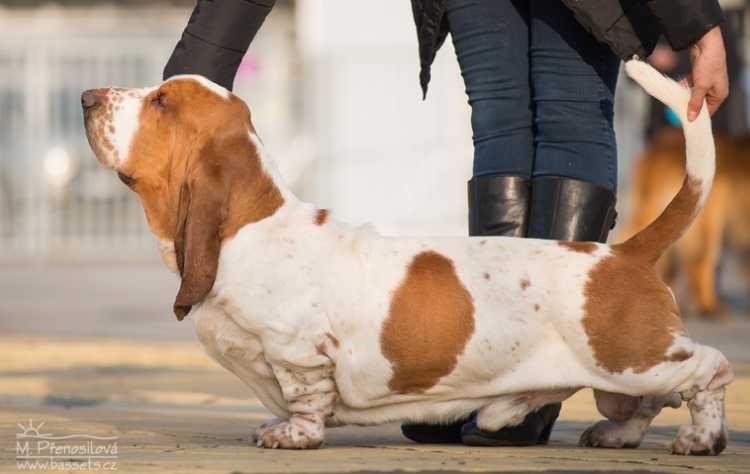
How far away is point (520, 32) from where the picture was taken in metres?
4.27

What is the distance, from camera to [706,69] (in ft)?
12.8

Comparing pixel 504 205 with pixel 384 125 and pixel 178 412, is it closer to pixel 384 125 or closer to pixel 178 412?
pixel 178 412

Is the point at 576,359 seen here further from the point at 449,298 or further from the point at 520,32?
the point at 520,32

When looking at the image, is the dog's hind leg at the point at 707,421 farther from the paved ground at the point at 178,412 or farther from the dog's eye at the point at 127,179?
the dog's eye at the point at 127,179

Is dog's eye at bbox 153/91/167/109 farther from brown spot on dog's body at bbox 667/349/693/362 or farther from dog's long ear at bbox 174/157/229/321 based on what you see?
brown spot on dog's body at bbox 667/349/693/362

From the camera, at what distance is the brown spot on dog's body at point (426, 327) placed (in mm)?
3725

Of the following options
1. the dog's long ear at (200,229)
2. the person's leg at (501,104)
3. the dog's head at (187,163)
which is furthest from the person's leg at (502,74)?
the dog's long ear at (200,229)

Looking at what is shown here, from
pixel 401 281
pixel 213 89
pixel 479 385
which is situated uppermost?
pixel 213 89

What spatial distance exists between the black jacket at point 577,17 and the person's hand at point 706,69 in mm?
27

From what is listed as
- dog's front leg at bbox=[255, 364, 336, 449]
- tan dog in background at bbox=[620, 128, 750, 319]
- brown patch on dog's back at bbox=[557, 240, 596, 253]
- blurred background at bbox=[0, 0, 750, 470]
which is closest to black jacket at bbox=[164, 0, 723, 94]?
brown patch on dog's back at bbox=[557, 240, 596, 253]

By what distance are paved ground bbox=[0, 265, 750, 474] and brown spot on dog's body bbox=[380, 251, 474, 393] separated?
20cm

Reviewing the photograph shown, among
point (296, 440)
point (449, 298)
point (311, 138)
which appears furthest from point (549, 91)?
point (311, 138)

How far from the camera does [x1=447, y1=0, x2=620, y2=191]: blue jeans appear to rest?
4211 millimetres

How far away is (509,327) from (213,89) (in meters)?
0.94
